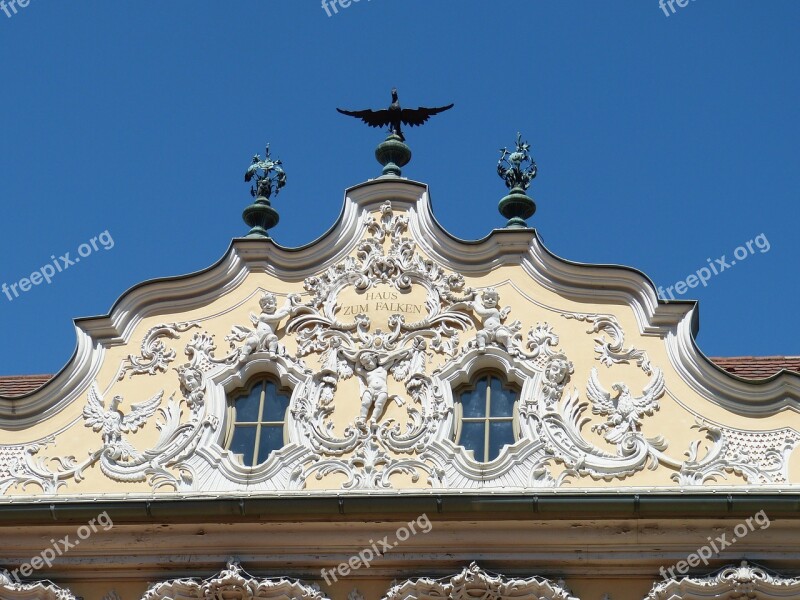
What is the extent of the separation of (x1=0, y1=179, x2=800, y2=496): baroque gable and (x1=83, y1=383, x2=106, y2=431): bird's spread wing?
2cm

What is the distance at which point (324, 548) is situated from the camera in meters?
14.3

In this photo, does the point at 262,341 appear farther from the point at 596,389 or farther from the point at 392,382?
the point at 596,389

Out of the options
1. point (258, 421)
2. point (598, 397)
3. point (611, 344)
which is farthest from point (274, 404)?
point (611, 344)

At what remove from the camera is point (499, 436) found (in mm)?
14898

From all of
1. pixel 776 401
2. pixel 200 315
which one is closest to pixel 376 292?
pixel 200 315

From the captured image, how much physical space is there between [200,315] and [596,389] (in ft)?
13.3

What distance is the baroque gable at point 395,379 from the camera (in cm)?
1456

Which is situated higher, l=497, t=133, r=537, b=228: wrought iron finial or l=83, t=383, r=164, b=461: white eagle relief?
l=497, t=133, r=537, b=228: wrought iron finial

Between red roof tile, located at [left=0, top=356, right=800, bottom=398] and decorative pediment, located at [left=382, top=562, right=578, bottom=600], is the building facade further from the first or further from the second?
red roof tile, located at [left=0, top=356, right=800, bottom=398]

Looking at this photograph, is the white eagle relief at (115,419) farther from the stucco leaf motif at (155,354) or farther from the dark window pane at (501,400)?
the dark window pane at (501,400)

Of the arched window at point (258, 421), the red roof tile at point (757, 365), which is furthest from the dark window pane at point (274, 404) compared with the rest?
the red roof tile at point (757, 365)

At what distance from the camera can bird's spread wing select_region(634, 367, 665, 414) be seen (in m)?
14.8

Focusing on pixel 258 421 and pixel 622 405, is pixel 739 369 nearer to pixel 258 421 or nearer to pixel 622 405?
pixel 622 405

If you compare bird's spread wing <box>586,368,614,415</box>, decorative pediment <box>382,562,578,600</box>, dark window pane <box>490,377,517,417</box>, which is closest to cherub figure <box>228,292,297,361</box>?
dark window pane <box>490,377,517,417</box>
